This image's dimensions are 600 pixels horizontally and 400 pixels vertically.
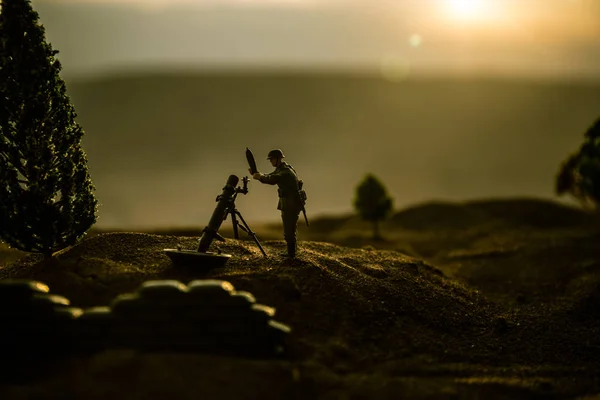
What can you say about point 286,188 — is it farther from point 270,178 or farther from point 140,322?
point 140,322

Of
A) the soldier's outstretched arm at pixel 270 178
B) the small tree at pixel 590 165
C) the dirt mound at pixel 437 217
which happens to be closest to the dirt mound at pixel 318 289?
the soldier's outstretched arm at pixel 270 178

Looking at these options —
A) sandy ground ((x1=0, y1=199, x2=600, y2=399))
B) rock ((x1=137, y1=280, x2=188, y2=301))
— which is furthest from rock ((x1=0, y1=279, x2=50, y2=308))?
rock ((x1=137, y1=280, x2=188, y2=301))

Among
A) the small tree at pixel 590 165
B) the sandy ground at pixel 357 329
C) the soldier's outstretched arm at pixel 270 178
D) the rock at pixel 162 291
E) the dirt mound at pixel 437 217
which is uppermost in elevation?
the small tree at pixel 590 165

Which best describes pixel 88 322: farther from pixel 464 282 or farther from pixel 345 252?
pixel 464 282

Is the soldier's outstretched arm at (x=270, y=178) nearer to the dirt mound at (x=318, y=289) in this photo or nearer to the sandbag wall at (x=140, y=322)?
the dirt mound at (x=318, y=289)

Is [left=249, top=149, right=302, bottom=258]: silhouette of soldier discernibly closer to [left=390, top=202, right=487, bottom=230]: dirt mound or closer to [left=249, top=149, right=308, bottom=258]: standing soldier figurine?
[left=249, top=149, right=308, bottom=258]: standing soldier figurine

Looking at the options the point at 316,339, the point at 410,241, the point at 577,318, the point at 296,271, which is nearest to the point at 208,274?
the point at 296,271

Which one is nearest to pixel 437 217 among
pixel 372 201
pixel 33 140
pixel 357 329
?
pixel 372 201
